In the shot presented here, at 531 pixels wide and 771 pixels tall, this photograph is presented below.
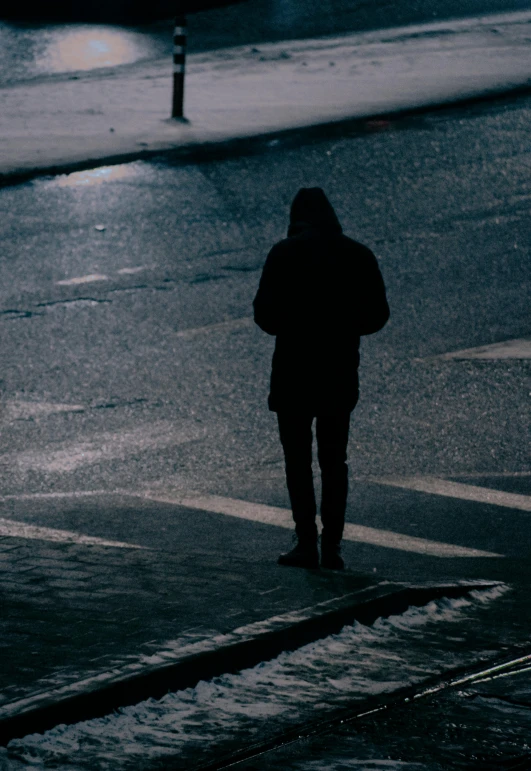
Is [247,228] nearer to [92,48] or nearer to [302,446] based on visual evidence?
[302,446]

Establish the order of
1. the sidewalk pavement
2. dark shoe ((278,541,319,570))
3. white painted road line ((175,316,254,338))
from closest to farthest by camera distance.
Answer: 1. dark shoe ((278,541,319,570))
2. white painted road line ((175,316,254,338))
3. the sidewalk pavement

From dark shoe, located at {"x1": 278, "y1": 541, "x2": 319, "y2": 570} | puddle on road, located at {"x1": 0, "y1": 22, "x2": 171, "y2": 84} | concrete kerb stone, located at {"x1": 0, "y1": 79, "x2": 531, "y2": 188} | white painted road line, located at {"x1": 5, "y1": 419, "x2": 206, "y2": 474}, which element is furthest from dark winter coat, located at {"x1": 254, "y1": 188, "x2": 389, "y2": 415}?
puddle on road, located at {"x1": 0, "y1": 22, "x2": 171, "y2": 84}

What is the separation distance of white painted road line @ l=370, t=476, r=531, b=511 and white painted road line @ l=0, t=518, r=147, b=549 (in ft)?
6.27

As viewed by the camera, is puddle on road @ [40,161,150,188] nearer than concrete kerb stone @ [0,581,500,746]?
No

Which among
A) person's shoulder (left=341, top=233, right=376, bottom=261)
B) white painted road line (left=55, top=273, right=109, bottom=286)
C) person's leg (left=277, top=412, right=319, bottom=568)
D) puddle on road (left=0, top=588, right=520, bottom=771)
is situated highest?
person's shoulder (left=341, top=233, right=376, bottom=261)

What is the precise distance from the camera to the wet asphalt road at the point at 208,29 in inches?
824

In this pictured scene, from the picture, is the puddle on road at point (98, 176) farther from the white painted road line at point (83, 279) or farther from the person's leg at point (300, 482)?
the person's leg at point (300, 482)

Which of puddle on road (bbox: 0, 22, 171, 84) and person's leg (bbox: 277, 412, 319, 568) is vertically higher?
puddle on road (bbox: 0, 22, 171, 84)

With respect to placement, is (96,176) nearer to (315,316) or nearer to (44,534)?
(44,534)

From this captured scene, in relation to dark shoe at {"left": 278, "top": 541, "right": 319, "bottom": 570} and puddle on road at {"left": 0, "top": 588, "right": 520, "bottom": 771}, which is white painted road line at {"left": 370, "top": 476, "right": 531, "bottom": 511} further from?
puddle on road at {"left": 0, "top": 588, "right": 520, "bottom": 771}

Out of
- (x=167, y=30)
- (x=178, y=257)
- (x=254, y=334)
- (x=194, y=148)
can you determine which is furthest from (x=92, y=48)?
(x=254, y=334)

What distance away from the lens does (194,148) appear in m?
15.9

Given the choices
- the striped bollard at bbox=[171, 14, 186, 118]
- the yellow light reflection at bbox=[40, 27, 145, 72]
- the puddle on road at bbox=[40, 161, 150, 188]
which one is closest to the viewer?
the puddle on road at bbox=[40, 161, 150, 188]

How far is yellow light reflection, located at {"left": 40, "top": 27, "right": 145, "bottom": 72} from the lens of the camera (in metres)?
20.7
